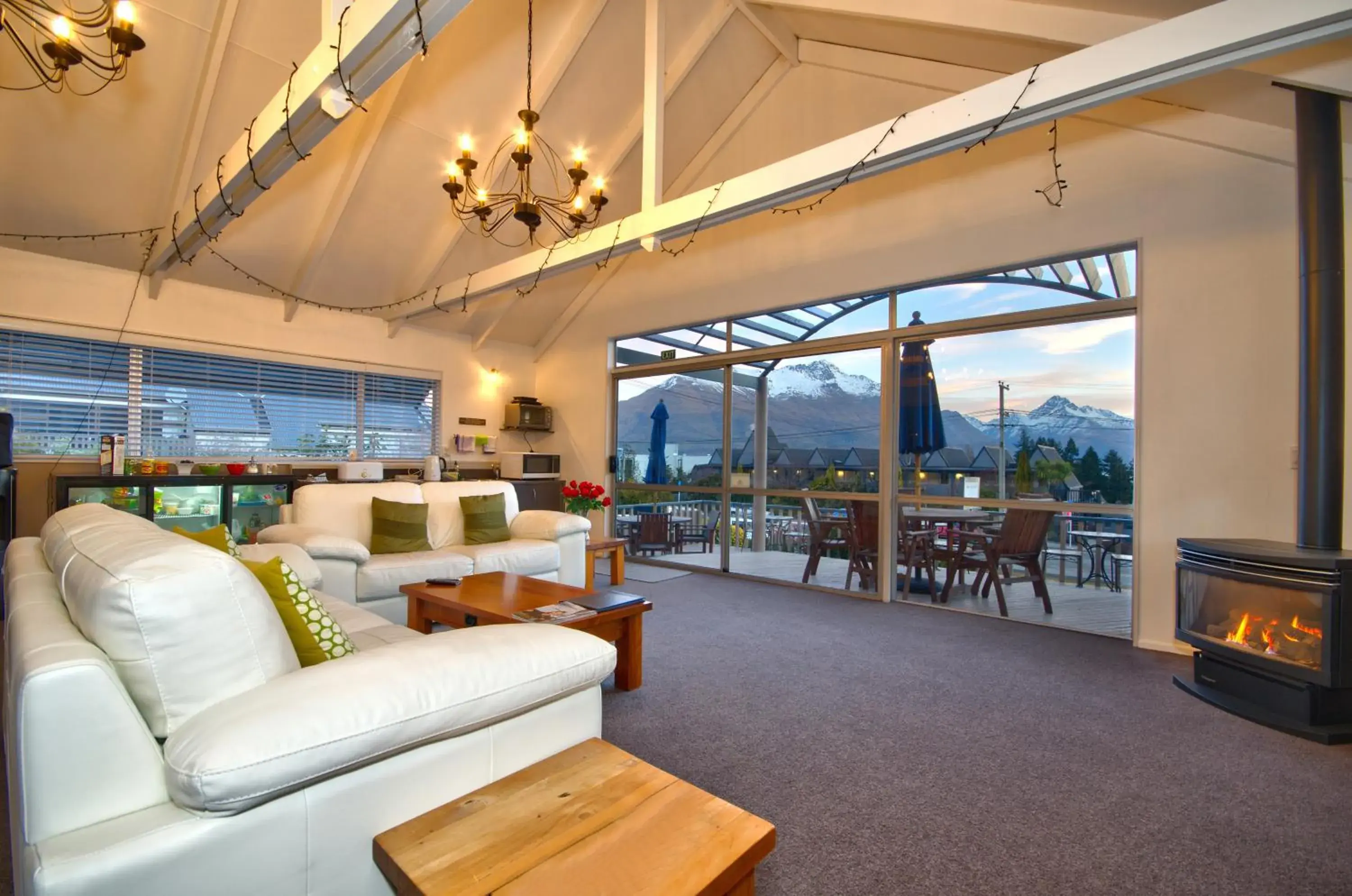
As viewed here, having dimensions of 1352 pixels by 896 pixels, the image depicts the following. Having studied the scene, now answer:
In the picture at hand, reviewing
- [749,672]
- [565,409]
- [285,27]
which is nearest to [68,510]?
[749,672]

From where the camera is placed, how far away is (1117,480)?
3840 mm

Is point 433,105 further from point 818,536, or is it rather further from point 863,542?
point 863,542

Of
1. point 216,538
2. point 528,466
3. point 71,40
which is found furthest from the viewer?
point 528,466

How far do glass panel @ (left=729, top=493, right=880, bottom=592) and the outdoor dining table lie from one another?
136 cm

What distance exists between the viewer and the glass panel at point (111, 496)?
14.6 feet

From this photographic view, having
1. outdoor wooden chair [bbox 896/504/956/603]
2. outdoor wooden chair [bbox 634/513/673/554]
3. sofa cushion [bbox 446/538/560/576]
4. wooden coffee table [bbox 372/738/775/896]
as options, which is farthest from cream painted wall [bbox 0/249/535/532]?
wooden coffee table [bbox 372/738/775/896]

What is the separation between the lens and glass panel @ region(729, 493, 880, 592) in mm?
4887

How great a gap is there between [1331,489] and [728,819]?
3.40 metres

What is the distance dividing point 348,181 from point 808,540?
4.83m

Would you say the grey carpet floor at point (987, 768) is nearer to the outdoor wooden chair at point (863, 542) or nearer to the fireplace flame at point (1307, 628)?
the fireplace flame at point (1307, 628)

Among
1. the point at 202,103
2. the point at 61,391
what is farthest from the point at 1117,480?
the point at 61,391

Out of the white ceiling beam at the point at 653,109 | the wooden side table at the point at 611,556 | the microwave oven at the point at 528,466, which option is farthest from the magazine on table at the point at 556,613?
the microwave oven at the point at 528,466

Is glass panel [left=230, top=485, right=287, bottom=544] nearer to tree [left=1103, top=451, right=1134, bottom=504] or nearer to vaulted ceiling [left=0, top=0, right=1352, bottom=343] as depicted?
vaulted ceiling [left=0, top=0, right=1352, bottom=343]

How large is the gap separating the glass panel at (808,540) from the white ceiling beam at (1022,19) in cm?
312
